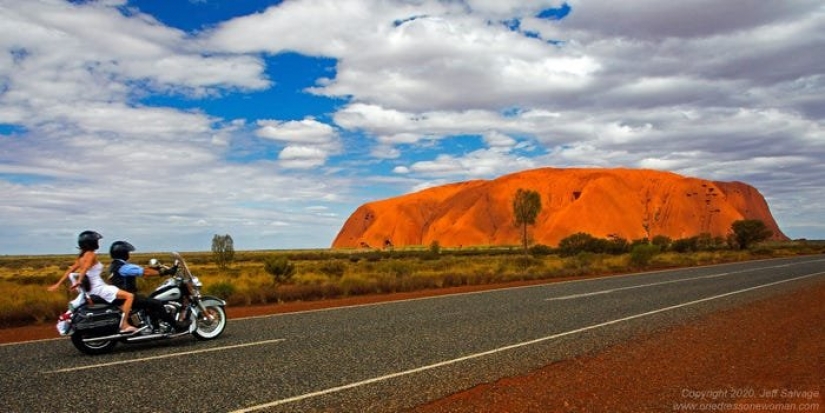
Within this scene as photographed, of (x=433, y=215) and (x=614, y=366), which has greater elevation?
(x=433, y=215)

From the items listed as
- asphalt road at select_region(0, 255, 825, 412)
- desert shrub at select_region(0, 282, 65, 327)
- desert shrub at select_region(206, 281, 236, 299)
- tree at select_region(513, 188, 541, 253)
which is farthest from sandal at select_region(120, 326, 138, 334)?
tree at select_region(513, 188, 541, 253)

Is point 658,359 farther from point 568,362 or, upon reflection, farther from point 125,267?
point 125,267

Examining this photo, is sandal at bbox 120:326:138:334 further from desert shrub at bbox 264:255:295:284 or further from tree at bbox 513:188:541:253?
tree at bbox 513:188:541:253

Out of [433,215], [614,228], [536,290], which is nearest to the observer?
[536,290]

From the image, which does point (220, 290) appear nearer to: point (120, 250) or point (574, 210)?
point (120, 250)

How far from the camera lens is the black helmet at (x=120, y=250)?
9055mm

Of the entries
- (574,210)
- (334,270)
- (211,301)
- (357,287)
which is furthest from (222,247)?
(574,210)

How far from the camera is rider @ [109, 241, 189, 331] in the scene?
9.02m

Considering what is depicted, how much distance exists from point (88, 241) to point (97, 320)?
1237 millimetres

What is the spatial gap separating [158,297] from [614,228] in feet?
373

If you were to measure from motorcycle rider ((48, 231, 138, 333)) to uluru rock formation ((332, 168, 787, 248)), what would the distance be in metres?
106

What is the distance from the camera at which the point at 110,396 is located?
237 inches

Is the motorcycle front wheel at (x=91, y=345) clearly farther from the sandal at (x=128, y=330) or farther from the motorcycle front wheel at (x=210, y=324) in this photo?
the motorcycle front wheel at (x=210, y=324)

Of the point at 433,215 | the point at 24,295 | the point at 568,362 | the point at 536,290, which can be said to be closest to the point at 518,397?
the point at 568,362
